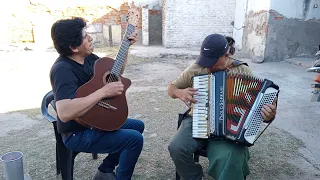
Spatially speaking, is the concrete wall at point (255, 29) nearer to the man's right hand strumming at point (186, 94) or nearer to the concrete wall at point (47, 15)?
the concrete wall at point (47, 15)

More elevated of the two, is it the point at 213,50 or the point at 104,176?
the point at 213,50

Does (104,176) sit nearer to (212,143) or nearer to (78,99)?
(78,99)

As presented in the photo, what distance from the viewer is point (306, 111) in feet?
15.2

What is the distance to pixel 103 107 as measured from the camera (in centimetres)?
214

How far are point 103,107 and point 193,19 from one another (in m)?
10.9

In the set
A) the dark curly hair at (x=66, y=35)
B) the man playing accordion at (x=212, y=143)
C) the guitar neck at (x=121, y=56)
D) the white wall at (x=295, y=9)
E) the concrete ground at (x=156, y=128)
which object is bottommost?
the concrete ground at (x=156, y=128)

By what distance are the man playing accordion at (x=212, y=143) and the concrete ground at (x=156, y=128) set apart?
491mm

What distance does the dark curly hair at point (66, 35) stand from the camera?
6.84 feet

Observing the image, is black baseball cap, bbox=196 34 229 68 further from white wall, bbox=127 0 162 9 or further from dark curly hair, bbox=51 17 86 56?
white wall, bbox=127 0 162 9

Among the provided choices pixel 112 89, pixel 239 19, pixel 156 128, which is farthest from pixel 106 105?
pixel 239 19

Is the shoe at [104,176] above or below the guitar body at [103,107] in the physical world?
below

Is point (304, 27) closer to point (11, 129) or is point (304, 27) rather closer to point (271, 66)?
point (271, 66)

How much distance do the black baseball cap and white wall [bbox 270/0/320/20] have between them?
273 inches

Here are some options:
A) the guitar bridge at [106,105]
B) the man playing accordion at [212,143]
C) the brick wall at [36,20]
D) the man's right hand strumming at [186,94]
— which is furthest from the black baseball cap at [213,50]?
the brick wall at [36,20]
